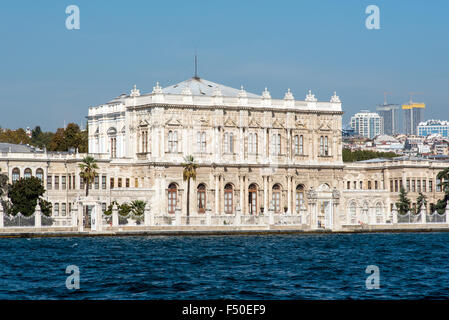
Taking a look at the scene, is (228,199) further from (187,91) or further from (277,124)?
(187,91)

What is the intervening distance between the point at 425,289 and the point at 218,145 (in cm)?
5093

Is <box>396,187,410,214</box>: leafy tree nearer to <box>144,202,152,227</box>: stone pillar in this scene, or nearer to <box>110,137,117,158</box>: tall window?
<box>110,137,117,158</box>: tall window

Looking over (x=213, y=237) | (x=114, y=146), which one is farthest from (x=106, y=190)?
(x=213, y=237)

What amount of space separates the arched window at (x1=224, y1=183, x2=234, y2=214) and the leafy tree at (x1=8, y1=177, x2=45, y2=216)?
17.4m

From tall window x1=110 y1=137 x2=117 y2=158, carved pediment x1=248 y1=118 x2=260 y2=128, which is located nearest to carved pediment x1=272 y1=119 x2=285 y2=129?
carved pediment x1=248 y1=118 x2=260 y2=128

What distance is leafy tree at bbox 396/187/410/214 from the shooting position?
8925 centimetres

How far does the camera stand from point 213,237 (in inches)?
2680

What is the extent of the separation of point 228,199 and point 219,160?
3565mm

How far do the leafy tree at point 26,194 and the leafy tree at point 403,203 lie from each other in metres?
31.8

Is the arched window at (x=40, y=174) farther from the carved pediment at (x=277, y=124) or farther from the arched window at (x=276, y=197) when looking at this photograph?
the carved pediment at (x=277, y=124)

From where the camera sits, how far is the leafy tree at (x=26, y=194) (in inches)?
2813

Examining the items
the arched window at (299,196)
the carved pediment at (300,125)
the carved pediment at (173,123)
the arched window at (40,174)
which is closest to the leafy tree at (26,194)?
the arched window at (40,174)

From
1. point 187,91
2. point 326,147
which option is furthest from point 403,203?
point 187,91
